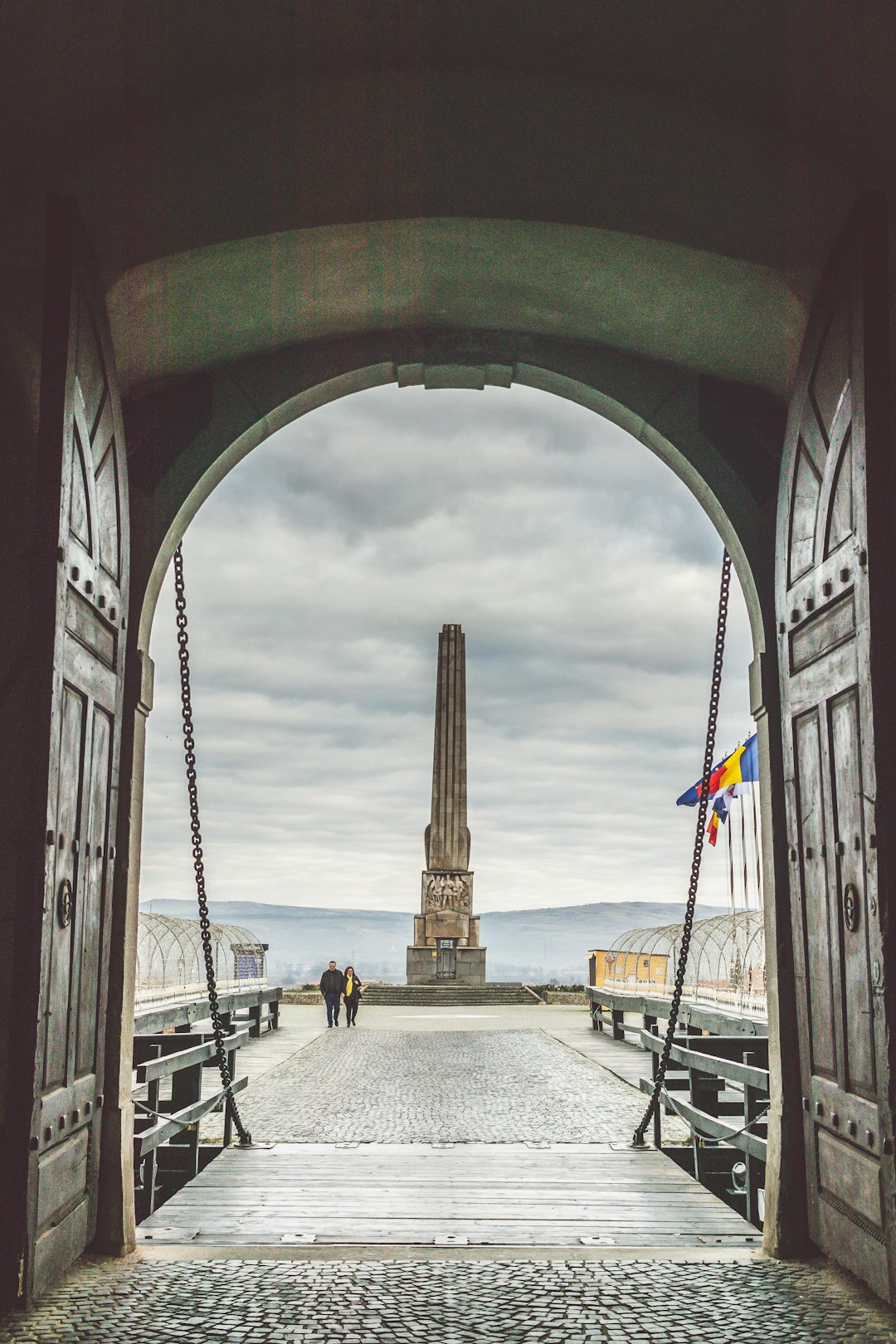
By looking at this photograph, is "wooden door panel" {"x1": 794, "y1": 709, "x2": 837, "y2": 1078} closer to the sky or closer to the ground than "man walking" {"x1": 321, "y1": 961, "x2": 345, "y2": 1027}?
closer to the sky

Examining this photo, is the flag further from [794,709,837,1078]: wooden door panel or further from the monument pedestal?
the monument pedestal

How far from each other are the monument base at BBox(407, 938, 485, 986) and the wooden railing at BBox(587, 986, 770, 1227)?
77.5ft

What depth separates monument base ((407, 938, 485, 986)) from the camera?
35.3 meters

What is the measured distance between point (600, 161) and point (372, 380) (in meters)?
1.95

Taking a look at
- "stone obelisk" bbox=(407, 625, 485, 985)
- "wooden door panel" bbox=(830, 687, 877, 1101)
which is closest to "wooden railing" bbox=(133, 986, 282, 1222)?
"wooden door panel" bbox=(830, 687, 877, 1101)

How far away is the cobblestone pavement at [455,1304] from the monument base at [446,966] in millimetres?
30445

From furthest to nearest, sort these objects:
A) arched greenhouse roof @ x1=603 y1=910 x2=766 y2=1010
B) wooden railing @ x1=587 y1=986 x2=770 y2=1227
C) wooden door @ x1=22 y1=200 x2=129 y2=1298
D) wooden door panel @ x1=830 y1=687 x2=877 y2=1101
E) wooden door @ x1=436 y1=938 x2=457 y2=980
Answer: wooden door @ x1=436 y1=938 x2=457 y2=980, arched greenhouse roof @ x1=603 y1=910 x2=766 y2=1010, wooden railing @ x1=587 y1=986 x2=770 y2=1227, wooden door panel @ x1=830 y1=687 x2=877 y2=1101, wooden door @ x1=22 y1=200 x2=129 y2=1298

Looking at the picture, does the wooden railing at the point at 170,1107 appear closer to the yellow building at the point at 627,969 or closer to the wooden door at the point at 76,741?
the wooden door at the point at 76,741

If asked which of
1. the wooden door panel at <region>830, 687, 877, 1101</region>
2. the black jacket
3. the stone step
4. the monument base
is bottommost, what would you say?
the stone step

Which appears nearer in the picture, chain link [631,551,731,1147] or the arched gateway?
the arched gateway

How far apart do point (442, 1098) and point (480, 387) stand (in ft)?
24.8

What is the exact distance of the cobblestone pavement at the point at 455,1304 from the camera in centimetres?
408

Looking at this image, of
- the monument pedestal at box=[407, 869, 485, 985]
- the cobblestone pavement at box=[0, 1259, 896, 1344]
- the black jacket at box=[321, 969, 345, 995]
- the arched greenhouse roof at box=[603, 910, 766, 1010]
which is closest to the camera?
the cobblestone pavement at box=[0, 1259, 896, 1344]

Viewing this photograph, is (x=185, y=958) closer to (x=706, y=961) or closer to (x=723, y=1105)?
(x=706, y=961)
